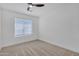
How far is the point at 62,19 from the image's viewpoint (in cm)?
234

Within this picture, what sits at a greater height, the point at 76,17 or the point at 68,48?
the point at 76,17

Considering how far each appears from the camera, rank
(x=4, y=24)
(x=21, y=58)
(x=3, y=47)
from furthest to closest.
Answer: (x=4, y=24)
(x=3, y=47)
(x=21, y=58)

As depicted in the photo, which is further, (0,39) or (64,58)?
(0,39)

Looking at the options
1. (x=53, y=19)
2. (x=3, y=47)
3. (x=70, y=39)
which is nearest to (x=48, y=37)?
(x=53, y=19)

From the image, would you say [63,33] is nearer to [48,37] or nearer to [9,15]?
[48,37]

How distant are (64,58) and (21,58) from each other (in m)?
0.30

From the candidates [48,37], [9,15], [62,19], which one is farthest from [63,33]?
[9,15]

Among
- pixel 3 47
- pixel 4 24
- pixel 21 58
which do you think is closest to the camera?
pixel 21 58

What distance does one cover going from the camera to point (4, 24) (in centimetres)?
224

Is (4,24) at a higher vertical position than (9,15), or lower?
lower

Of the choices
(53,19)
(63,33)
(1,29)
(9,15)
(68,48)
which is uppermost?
(9,15)

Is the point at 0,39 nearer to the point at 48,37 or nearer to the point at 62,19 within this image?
the point at 48,37

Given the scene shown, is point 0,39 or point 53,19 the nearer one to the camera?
point 0,39

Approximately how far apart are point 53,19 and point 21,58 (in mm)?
1945
